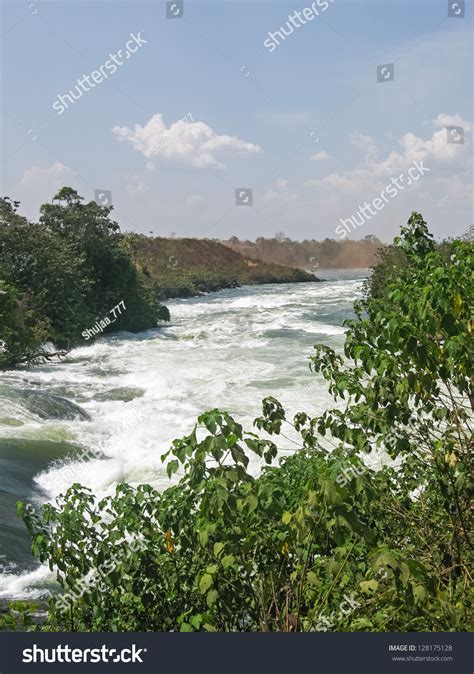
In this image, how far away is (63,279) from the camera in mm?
24984

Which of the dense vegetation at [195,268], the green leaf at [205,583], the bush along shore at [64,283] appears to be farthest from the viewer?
the dense vegetation at [195,268]

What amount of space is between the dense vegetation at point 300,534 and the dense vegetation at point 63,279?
12829mm

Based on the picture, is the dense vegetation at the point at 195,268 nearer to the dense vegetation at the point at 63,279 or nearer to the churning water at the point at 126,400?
the dense vegetation at the point at 63,279

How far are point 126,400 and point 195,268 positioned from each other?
168 ft

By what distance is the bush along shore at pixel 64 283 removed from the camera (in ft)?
65.0

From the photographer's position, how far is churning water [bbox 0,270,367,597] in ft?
32.4

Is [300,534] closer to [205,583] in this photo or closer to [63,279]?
[205,583]

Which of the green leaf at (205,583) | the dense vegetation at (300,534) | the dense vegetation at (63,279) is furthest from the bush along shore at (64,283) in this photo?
the green leaf at (205,583)

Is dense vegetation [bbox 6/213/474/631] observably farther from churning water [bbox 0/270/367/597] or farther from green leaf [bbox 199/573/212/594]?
churning water [bbox 0/270/367/597]

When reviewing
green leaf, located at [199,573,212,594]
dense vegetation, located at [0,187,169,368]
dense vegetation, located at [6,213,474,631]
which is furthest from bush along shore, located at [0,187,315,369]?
green leaf, located at [199,573,212,594]

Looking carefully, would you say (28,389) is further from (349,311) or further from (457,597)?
(349,311)

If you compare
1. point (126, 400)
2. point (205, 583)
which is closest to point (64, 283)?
point (126, 400)

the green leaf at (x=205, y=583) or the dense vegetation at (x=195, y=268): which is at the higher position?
the dense vegetation at (x=195, y=268)

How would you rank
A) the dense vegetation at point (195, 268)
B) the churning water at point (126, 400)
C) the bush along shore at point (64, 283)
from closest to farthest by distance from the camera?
the churning water at point (126, 400) < the bush along shore at point (64, 283) < the dense vegetation at point (195, 268)
